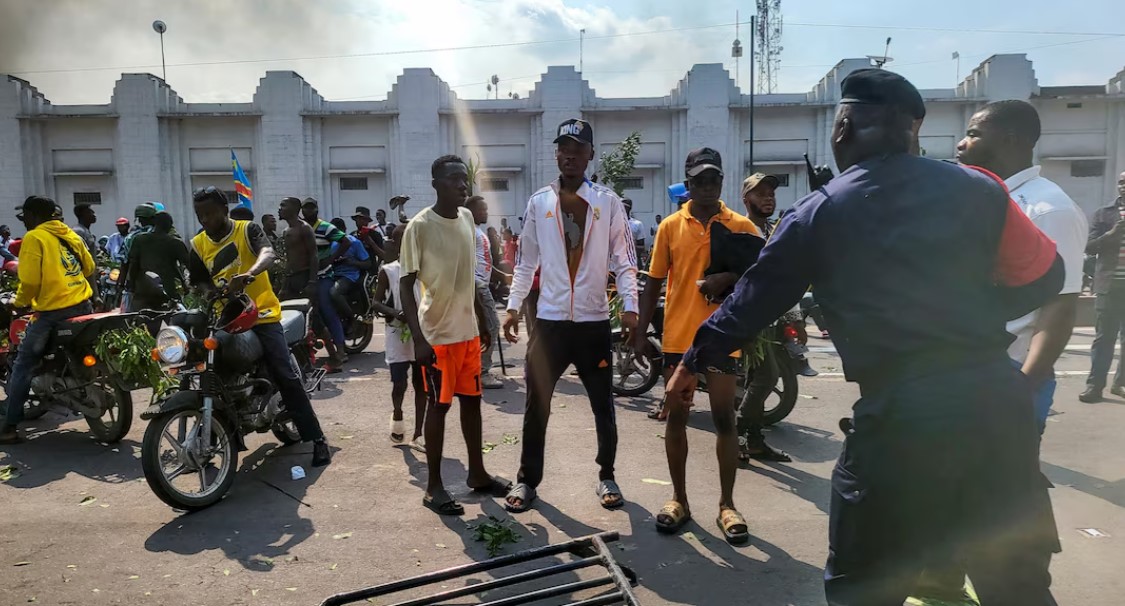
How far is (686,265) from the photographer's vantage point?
4.09 meters

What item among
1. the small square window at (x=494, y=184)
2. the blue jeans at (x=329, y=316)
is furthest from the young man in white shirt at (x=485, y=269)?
the small square window at (x=494, y=184)

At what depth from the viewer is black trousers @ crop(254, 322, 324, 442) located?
5.21m

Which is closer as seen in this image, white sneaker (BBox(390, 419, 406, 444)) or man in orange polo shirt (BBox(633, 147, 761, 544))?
man in orange polo shirt (BBox(633, 147, 761, 544))

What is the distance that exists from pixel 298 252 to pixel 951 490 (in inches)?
303

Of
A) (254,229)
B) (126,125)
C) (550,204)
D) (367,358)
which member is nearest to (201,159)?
(126,125)

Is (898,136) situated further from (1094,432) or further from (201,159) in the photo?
(201,159)

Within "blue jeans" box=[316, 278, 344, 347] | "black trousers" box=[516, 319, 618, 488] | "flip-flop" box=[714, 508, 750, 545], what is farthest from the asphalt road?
"blue jeans" box=[316, 278, 344, 347]

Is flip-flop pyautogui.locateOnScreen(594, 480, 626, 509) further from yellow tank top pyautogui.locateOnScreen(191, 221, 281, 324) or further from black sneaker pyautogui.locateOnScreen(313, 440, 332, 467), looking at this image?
yellow tank top pyautogui.locateOnScreen(191, 221, 281, 324)

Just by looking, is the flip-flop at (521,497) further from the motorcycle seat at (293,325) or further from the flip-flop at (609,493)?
the motorcycle seat at (293,325)

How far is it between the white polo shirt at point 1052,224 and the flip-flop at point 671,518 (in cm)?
187

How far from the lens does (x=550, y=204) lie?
4.36 meters

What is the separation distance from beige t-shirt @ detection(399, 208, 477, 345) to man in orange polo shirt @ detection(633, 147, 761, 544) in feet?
3.69

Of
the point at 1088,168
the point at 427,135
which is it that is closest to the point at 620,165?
the point at 427,135

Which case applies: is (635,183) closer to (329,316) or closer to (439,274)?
(329,316)
